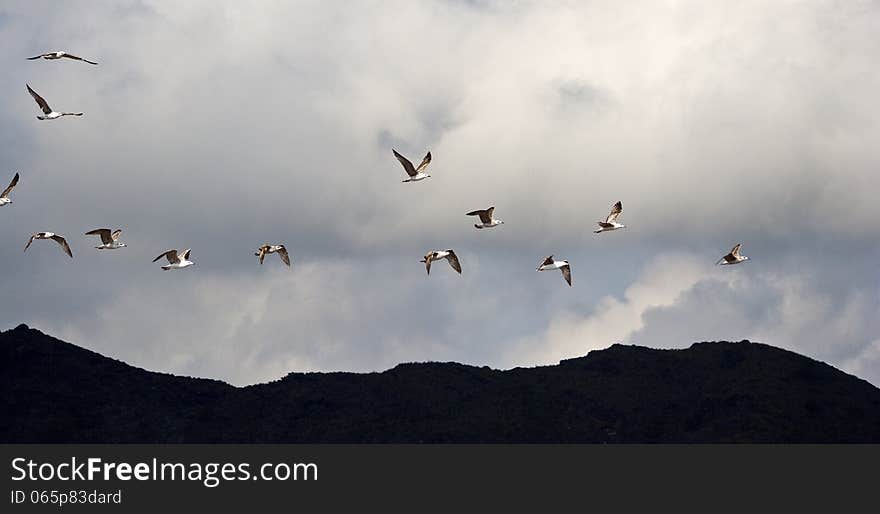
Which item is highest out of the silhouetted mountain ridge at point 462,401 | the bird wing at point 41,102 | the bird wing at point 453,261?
the bird wing at point 41,102

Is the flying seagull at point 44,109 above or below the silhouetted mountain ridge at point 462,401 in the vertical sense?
above

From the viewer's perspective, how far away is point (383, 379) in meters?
81.6

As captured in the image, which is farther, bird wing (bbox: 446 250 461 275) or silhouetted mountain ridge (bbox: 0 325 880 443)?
silhouetted mountain ridge (bbox: 0 325 880 443)

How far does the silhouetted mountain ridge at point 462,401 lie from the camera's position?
74750 mm

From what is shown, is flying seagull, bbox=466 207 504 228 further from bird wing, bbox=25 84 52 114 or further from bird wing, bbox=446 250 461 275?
bird wing, bbox=25 84 52 114

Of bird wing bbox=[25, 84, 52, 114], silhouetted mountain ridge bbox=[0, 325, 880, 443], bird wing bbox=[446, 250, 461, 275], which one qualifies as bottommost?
silhouetted mountain ridge bbox=[0, 325, 880, 443]

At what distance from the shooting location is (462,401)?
78.4 m

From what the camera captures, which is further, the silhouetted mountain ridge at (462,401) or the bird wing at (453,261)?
the silhouetted mountain ridge at (462,401)

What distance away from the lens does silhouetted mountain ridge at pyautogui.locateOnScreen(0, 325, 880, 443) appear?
2943 inches

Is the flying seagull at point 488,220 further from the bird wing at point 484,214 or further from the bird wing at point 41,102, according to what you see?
the bird wing at point 41,102

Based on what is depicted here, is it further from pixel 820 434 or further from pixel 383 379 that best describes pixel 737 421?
pixel 383 379

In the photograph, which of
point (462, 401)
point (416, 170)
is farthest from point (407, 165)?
point (462, 401)

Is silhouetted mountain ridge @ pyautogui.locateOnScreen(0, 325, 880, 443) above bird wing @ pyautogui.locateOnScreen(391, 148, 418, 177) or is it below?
below

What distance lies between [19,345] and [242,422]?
46.2ft
